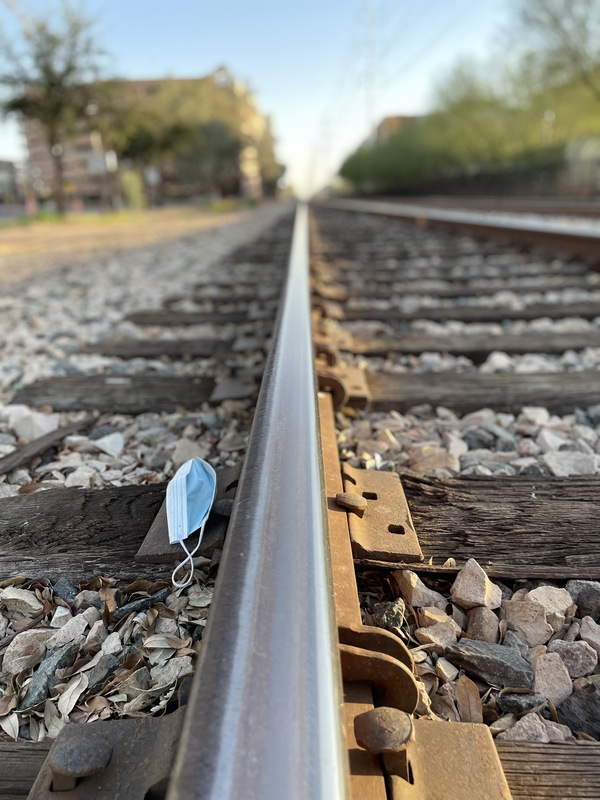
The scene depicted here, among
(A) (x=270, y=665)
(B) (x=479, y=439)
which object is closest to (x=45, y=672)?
(A) (x=270, y=665)

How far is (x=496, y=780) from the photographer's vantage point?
747 millimetres

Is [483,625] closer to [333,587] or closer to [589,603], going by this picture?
[589,603]

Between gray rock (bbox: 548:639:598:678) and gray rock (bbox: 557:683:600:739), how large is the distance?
4cm

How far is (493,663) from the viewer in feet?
3.20

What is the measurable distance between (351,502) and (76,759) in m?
0.62

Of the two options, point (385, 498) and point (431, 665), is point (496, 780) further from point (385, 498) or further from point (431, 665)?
point (385, 498)

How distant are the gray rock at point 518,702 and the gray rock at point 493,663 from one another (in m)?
0.02

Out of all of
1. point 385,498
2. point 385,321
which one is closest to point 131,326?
point 385,321

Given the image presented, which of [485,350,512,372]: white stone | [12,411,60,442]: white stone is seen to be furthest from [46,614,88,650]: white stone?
[485,350,512,372]: white stone

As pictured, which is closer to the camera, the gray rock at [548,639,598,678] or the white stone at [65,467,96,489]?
the gray rock at [548,639,598,678]

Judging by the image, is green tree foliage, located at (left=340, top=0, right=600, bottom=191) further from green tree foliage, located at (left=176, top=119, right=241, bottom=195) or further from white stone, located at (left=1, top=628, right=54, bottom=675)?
white stone, located at (left=1, top=628, right=54, bottom=675)

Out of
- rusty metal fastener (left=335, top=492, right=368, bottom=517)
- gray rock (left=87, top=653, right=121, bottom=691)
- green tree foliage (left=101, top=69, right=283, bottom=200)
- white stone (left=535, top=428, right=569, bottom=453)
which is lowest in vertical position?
gray rock (left=87, top=653, right=121, bottom=691)

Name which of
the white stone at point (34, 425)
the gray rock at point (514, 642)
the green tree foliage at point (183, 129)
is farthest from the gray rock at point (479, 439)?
the green tree foliage at point (183, 129)

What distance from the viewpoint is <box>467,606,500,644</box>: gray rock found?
105 centimetres
